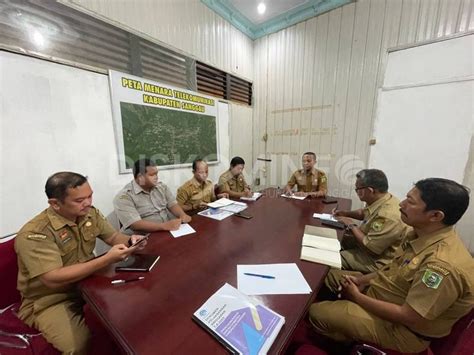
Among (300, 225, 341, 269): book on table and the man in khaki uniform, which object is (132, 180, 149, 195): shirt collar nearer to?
(300, 225, 341, 269): book on table

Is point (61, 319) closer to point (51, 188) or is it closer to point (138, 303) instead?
point (138, 303)

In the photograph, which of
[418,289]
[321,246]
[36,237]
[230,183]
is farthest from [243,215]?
[36,237]

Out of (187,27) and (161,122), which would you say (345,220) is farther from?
(187,27)

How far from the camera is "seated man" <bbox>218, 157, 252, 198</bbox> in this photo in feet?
9.05

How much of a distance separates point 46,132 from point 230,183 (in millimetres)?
1978

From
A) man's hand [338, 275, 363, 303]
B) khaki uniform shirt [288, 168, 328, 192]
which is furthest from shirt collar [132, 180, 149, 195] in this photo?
khaki uniform shirt [288, 168, 328, 192]

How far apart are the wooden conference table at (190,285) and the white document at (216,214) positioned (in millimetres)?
111

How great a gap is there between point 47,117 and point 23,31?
2.13ft

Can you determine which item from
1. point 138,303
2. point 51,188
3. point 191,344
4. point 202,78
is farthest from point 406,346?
point 202,78

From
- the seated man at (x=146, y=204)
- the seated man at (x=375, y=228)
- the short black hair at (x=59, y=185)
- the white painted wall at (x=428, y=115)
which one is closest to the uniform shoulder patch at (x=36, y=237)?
the short black hair at (x=59, y=185)

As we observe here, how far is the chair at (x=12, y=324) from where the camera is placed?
40.2 inches

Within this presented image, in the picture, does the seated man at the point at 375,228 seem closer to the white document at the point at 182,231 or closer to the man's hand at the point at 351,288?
the man's hand at the point at 351,288

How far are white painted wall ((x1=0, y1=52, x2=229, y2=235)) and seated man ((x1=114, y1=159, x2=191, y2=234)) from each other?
0.56 m

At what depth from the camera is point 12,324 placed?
3.43 feet
